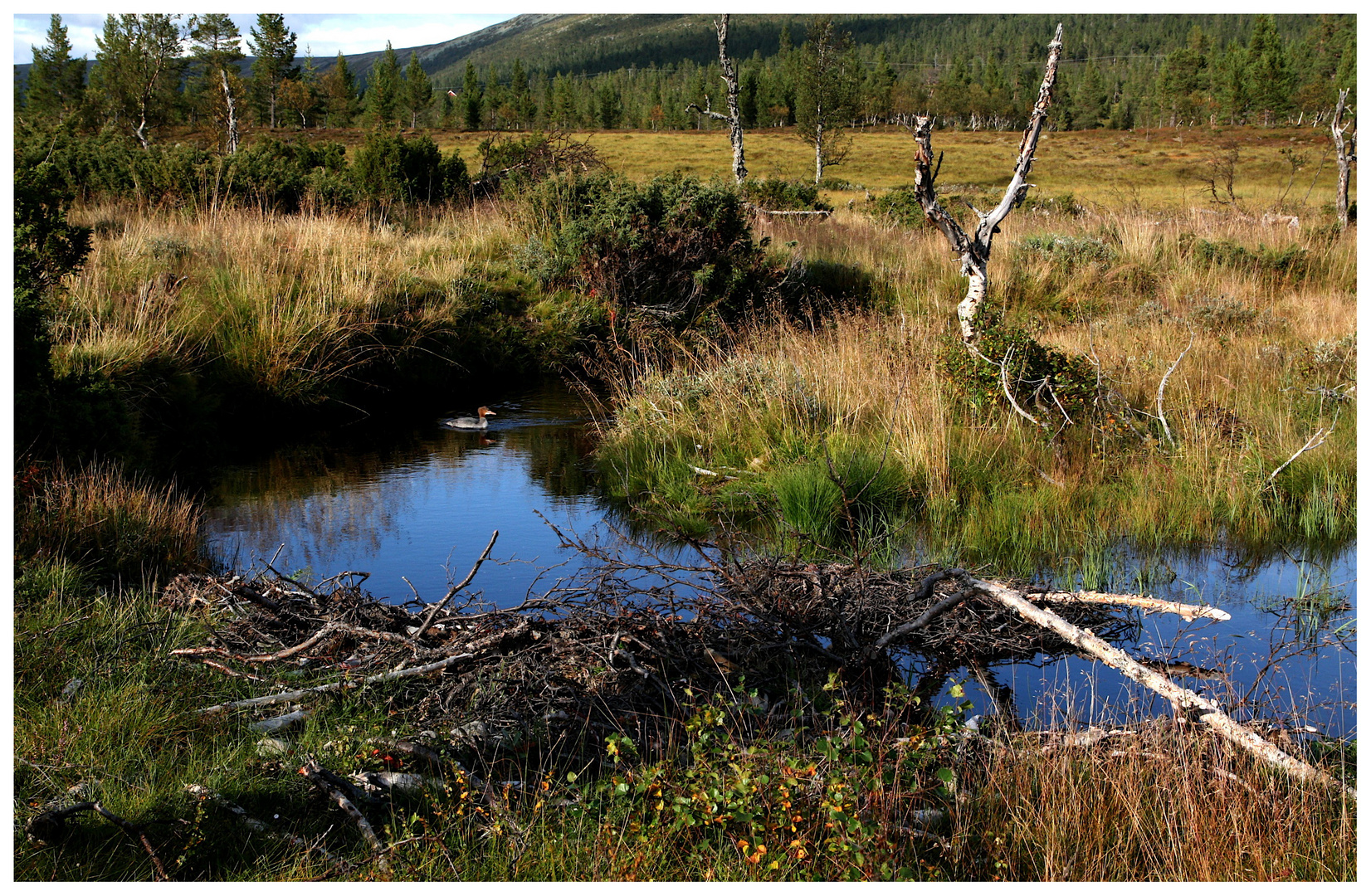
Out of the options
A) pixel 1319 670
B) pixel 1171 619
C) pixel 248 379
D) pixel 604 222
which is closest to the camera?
pixel 1319 670

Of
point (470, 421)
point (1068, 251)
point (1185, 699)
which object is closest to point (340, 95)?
point (1068, 251)

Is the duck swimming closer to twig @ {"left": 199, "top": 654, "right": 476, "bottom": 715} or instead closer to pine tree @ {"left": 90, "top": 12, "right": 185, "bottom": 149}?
twig @ {"left": 199, "top": 654, "right": 476, "bottom": 715}

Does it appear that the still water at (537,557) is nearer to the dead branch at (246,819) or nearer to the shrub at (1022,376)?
the shrub at (1022,376)

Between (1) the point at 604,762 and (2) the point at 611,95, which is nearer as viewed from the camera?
(1) the point at 604,762

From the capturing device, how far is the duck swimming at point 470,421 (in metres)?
8.80

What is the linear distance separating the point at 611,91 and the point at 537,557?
260ft

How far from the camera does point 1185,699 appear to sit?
10.4 feet

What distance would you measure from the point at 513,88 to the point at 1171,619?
7874cm

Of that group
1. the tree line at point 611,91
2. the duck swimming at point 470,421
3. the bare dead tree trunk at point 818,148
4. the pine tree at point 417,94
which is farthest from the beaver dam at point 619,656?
the pine tree at point 417,94

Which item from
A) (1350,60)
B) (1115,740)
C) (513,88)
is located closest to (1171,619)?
(1115,740)

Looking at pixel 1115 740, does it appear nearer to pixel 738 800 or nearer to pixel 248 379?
pixel 738 800

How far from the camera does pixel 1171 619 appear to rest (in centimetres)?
475

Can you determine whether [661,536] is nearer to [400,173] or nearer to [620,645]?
[620,645]

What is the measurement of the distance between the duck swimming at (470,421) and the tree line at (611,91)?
14002 millimetres
